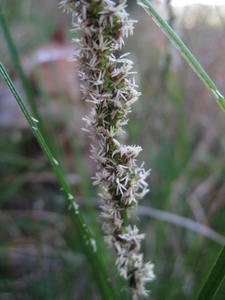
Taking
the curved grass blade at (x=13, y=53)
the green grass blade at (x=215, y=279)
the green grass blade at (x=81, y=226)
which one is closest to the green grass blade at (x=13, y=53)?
the curved grass blade at (x=13, y=53)

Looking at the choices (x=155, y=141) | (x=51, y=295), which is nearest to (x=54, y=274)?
(x=51, y=295)

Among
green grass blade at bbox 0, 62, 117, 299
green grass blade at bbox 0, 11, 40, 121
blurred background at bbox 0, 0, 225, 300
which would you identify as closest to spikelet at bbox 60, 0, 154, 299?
green grass blade at bbox 0, 62, 117, 299

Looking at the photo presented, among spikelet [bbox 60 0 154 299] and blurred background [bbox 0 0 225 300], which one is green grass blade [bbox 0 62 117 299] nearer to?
spikelet [bbox 60 0 154 299]

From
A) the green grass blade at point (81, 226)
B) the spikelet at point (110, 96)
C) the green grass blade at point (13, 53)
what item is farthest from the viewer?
the green grass blade at point (13, 53)

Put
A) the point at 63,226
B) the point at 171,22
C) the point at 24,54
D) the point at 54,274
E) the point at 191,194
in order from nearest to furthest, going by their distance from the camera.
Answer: the point at 171,22, the point at 54,274, the point at 63,226, the point at 191,194, the point at 24,54

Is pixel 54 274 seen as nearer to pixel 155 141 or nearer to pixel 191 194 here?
pixel 191 194

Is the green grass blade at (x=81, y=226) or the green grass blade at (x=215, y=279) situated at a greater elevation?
the green grass blade at (x=81, y=226)

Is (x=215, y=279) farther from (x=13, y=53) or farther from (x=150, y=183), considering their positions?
(x=150, y=183)

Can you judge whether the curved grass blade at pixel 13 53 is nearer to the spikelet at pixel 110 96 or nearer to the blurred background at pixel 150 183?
the blurred background at pixel 150 183
